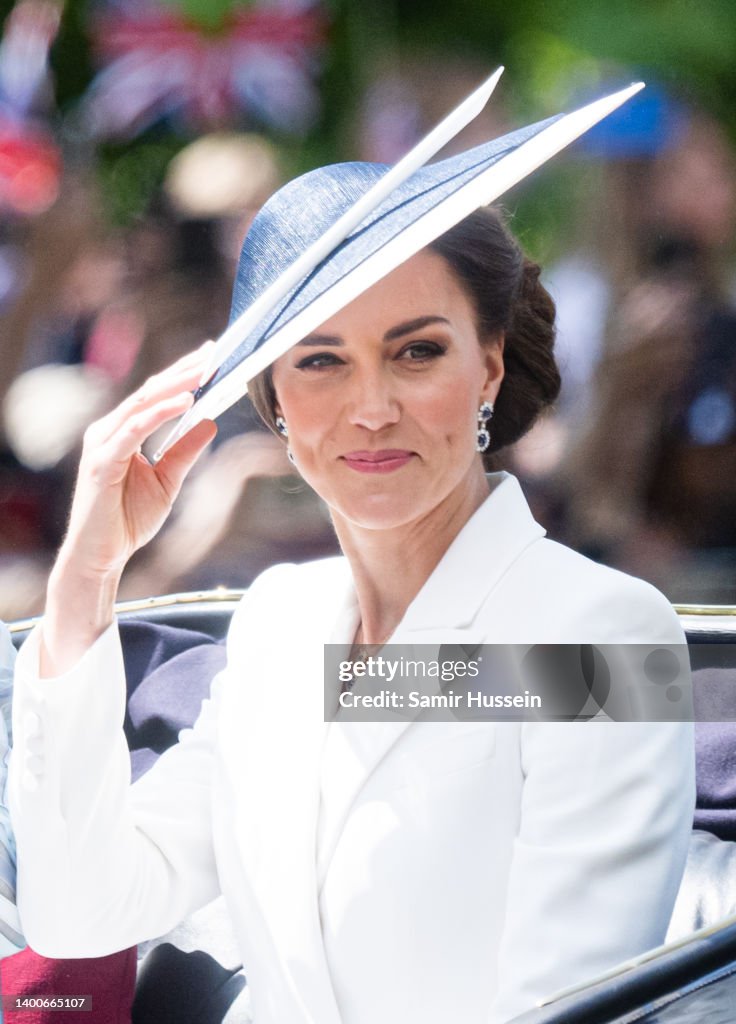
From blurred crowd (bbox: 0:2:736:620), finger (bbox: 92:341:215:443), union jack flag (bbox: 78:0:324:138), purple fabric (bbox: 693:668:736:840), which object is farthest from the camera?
union jack flag (bbox: 78:0:324:138)

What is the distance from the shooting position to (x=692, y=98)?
1.29 m

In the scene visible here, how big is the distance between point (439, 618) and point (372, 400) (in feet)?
0.48

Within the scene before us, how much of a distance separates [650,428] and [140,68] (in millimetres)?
686

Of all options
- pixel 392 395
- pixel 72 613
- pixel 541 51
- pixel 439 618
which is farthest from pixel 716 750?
pixel 541 51

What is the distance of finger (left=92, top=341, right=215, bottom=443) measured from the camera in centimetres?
84

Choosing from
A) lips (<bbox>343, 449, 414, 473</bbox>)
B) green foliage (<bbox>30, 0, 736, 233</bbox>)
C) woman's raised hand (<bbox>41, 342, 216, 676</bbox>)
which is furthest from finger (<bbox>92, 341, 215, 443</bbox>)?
green foliage (<bbox>30, 0, 736, 233</bbox>)

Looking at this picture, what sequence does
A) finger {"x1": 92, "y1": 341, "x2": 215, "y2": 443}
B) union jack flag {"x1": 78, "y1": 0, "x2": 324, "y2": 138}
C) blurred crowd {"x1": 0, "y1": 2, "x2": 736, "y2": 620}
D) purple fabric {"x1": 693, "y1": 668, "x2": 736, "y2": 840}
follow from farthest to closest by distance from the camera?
1. union jack flag {"x1": 78, "y1": 0, "x2": 324, "y2": 138}
2. blurred crowd {"x1": 0, "y1": 2, "x2": 736, "y2": 620}
3. purple fabric {"x1": 693, "y1": 668, "x2": 736, "y2": 840}
4. finger {"x1": 92, "y1": 341, "x2": 215, "y2": 443}

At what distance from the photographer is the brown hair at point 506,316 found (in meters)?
0.87

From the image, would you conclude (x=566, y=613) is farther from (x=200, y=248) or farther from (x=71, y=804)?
(x=200, y=248)

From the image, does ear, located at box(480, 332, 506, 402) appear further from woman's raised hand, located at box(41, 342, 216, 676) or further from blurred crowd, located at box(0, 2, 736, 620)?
blurred crowd, located at box(0, 2, 736, 620)

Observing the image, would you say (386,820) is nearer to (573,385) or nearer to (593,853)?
(593,853)

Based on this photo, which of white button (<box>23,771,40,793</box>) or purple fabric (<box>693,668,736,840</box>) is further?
purple fabric (<box>693,668,736,840</box>)

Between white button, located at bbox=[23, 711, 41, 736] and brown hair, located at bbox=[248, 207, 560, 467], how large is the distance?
0.25 metres

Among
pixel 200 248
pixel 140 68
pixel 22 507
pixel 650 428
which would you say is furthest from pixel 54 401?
pixel 650 428
